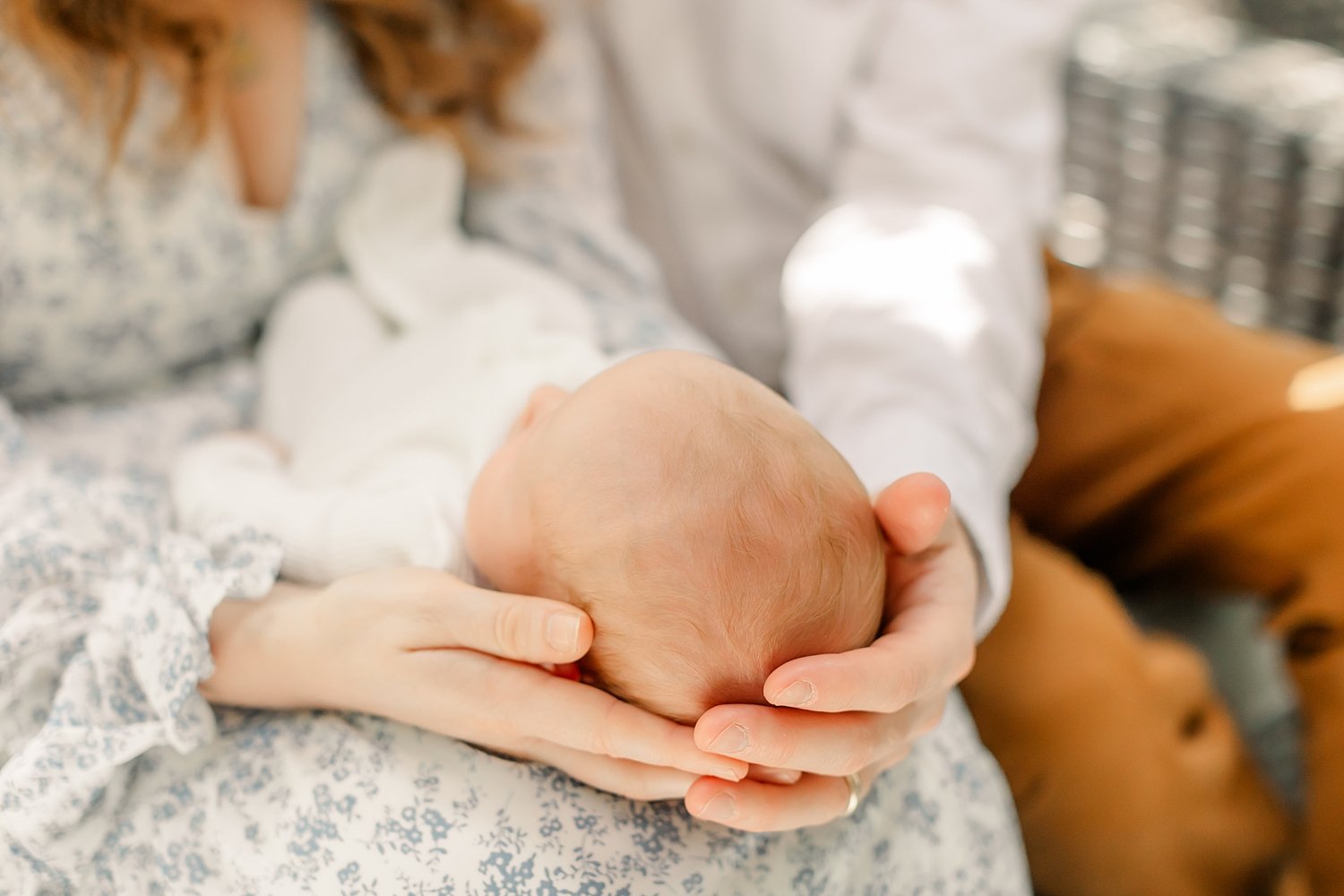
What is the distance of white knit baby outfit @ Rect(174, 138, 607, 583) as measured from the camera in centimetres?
68

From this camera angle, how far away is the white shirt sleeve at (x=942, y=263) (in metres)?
0.78

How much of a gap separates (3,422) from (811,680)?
22.9 inches

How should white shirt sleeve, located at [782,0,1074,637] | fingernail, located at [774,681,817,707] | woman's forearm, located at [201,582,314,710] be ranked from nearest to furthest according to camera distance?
fingernail, located at [774,681,817,707], woman's forearm, located at [201,582,314,710], white shirt sleeve, located at [782,0,1074,637]

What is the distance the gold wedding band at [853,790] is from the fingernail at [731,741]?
115mm

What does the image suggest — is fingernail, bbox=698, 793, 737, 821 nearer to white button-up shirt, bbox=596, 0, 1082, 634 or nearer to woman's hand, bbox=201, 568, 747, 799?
woman's hand, bbox=201, 568, 747, 799

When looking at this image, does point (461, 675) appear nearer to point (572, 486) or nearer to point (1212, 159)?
point (572, 486)

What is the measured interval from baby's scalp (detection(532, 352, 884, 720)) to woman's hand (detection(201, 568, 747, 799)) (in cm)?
3

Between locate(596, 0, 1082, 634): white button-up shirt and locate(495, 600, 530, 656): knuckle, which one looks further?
locate(596, 0, 1082, 634): white button-up shirt

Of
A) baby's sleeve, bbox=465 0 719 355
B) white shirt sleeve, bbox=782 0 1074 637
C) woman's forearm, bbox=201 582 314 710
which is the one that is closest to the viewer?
woman's forearm, bbox=201 582 314 710

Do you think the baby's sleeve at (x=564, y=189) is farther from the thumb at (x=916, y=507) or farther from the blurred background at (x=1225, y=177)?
the blurred background at (x=1225, y=177)

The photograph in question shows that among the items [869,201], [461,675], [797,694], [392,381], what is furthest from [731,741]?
[869,201]

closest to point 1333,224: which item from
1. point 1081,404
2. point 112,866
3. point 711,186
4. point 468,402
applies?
point 1081,404

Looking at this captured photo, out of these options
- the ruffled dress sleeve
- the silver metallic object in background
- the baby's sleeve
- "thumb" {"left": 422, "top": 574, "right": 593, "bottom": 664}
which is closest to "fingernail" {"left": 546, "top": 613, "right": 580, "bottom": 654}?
"thumb" {"left": 422, "top": 574, "right": 593, "bottom": 664}

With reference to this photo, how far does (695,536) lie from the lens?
20.3 inches
